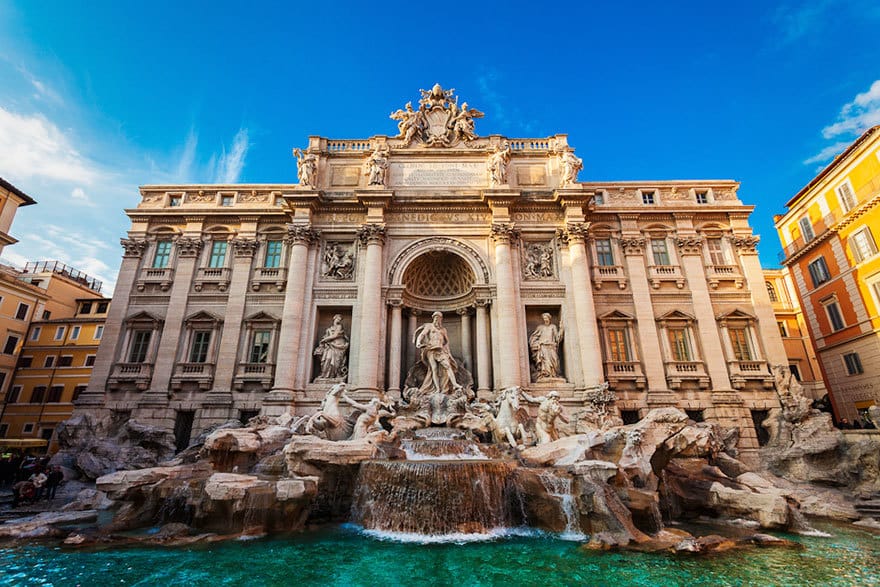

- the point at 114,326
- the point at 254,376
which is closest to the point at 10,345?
the point at 114,326

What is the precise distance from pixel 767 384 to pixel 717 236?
7.55m

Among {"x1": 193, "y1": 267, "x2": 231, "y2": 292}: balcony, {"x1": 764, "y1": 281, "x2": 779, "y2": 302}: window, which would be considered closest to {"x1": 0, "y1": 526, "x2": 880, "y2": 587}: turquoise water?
{"x1": 193, "y1": 267, "x2": 231, "y2": 292}: balcony

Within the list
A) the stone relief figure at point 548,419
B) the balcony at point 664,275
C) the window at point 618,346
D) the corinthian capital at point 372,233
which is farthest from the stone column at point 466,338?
the balcony at point 664,275

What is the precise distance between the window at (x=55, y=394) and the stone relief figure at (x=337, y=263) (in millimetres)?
21167

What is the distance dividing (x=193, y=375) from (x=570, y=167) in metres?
20.3

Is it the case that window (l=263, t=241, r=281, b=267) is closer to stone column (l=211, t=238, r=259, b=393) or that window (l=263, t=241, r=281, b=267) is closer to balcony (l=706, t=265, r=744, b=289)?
stone column (l=211, t=238, r=259, b=393)

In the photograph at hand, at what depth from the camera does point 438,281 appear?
2130 centimetres

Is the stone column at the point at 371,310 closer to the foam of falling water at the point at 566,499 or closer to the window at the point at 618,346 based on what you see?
the foam of falling water at the point at 566,499

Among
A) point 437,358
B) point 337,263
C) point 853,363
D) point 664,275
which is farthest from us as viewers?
point 664,275

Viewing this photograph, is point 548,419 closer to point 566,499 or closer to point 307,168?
point 566,499

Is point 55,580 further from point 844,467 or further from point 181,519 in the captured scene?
point 844,467

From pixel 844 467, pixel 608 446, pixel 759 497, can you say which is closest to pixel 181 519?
pixel 608 446

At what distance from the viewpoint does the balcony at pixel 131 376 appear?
18406mm

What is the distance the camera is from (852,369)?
20156mm
